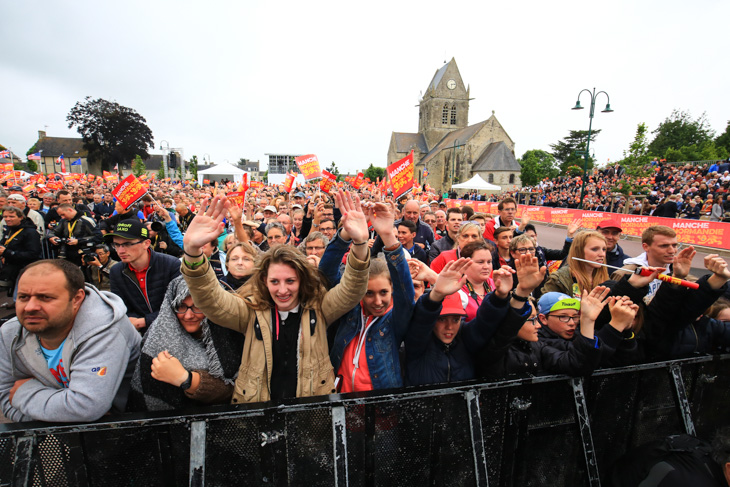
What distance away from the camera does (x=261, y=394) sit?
2031mm

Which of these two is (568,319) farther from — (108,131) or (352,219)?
(108,131)

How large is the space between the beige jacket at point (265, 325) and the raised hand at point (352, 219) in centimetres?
14

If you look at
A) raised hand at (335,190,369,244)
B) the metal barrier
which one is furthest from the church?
the metal barrier

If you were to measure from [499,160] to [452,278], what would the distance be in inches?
2397

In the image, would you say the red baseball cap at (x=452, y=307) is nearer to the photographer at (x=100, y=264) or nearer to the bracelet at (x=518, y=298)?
the bracelet at (x=518, y=298)

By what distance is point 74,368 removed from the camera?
1.73m

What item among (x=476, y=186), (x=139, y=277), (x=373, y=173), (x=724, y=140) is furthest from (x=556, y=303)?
(x=373, y=173)

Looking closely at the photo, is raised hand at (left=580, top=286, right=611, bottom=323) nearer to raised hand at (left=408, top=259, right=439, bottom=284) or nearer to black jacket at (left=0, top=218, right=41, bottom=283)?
raised hand at (left=408, top=259, right=439, bottom=284)

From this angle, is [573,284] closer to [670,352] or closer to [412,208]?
[670,352]

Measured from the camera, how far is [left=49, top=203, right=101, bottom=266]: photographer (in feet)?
20.8

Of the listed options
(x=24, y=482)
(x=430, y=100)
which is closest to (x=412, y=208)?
(x=24, y=482)

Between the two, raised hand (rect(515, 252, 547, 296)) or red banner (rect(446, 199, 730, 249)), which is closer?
raised hand (rect(515, 252, 547, 296))

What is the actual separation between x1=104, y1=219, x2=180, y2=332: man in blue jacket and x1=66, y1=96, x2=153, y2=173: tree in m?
65.3

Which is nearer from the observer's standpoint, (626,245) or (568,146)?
(626,245)
